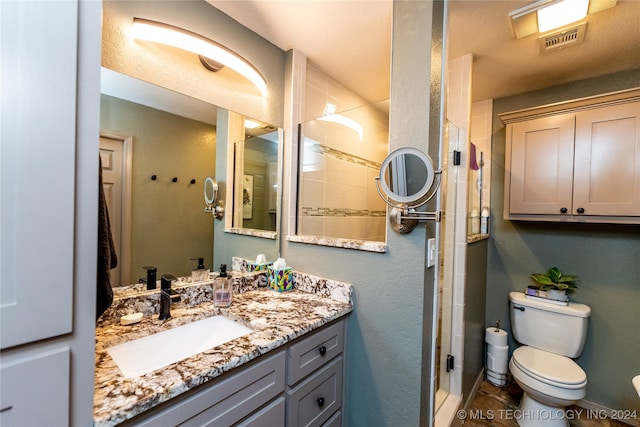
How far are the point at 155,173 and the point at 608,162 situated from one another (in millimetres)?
2671

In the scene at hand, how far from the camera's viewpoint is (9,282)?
0.47m

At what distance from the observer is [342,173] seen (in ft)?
6.95

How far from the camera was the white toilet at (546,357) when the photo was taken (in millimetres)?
1584

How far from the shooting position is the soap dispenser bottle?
4.32ft

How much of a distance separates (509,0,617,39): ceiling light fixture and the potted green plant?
168cm

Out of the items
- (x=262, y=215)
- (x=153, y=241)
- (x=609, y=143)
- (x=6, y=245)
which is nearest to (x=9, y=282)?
(x=6, y=245)

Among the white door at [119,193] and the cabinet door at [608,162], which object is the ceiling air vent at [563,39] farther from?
the white door at [119,193]

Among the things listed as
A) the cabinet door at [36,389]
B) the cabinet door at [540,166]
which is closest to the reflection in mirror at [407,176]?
the cabinet door at [36,389]

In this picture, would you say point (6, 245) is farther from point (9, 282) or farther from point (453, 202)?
point (453, 202)

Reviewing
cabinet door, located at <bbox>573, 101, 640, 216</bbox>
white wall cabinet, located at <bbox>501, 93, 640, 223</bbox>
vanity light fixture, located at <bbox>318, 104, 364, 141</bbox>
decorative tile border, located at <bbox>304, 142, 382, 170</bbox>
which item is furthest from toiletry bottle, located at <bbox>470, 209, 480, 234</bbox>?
vanity light fixture, located at <bbox>318, 104, 364, 141</bbox>

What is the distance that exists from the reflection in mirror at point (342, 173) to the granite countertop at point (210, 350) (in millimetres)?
517

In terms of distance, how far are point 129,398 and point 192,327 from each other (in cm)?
51

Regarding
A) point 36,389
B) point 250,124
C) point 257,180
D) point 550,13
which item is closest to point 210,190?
point 257,180

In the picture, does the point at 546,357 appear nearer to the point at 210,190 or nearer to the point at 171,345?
the point at 171,345
